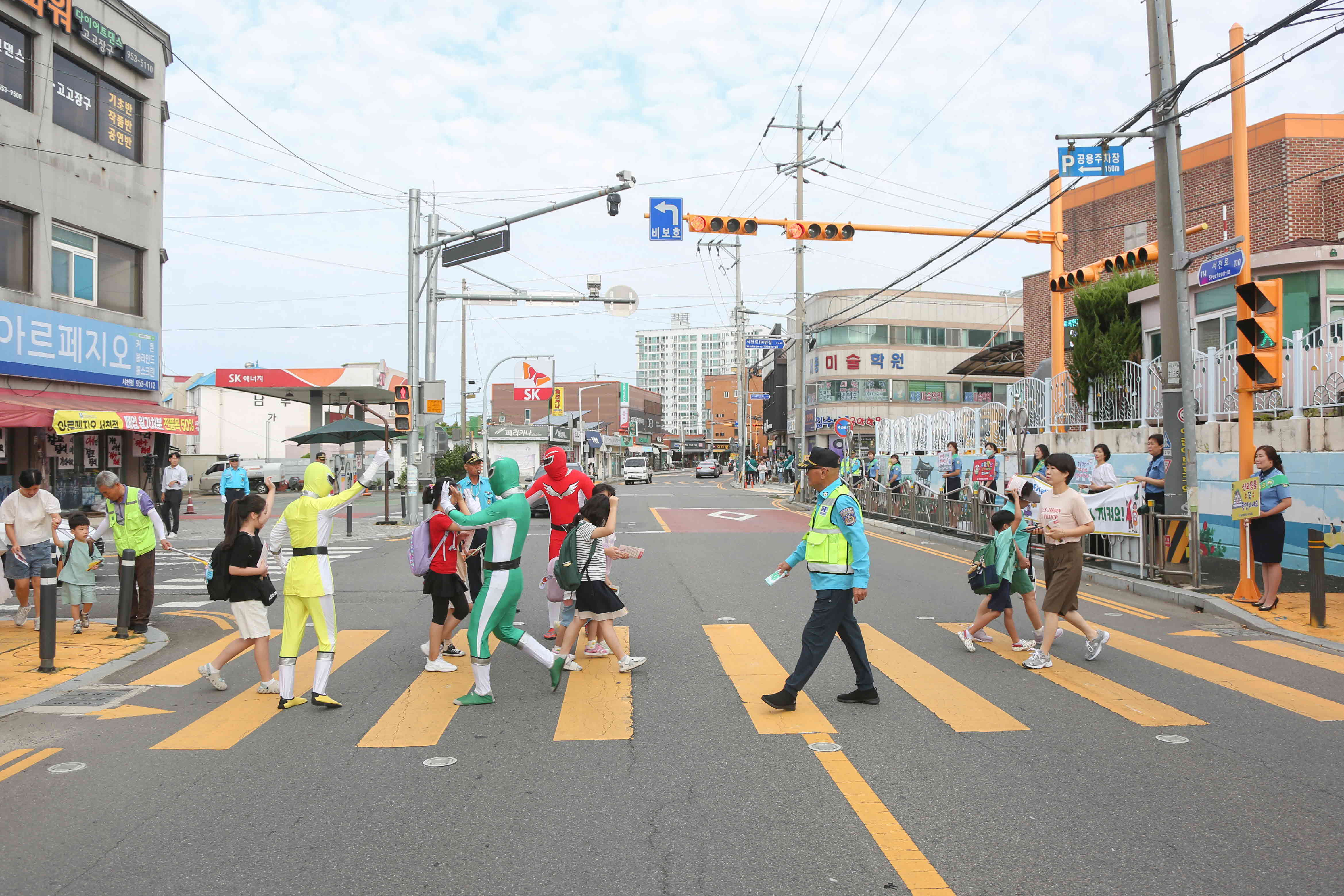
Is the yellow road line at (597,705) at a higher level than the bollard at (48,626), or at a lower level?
lower

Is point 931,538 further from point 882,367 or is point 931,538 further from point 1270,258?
point 882,367

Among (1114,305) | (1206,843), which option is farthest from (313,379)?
(1206,843)

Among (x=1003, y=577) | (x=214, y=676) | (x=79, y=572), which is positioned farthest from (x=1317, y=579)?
(x=79, y=572)

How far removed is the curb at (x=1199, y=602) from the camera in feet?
28.8

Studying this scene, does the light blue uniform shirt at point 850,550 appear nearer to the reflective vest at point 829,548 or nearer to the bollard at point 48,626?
the reflective vest at point 829,548

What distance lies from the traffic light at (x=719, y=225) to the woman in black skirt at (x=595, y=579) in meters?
10.7

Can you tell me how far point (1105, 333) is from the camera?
66.8 feet

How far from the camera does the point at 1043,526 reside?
768cm

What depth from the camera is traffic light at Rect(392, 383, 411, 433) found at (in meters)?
22.6

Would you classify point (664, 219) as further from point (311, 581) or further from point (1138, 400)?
point (311, 581)

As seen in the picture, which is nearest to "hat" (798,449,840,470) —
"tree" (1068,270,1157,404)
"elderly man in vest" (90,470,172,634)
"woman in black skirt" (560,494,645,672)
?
"woman in black skirt" (560,494,645,672)

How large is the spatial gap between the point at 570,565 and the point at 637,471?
53377 mm

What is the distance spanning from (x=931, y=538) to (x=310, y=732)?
1518cm

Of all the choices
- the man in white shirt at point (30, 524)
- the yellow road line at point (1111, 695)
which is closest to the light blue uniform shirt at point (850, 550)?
the yellow road line at point (1111, 695)
